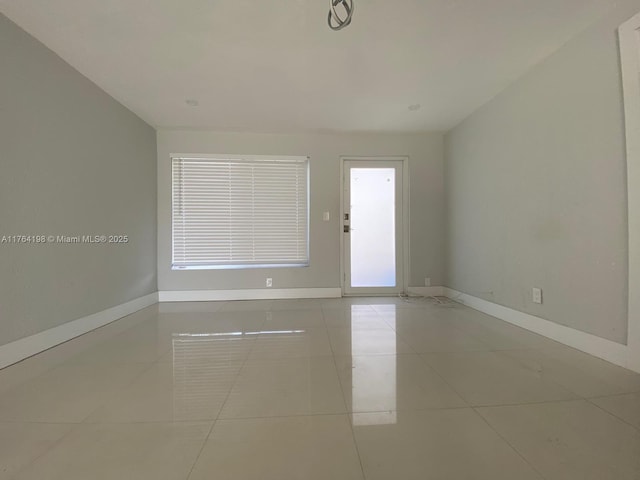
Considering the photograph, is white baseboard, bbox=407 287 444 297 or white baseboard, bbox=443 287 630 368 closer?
white baseboard, bbox=443 287 630 368

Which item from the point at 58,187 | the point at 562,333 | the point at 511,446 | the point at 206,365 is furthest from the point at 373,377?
the point at 58,187

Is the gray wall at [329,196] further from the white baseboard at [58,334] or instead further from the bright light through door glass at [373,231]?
the white baseboard at [58,334]

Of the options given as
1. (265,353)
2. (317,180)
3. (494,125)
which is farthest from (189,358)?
(494,125)

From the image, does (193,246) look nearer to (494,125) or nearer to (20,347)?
(20,347)

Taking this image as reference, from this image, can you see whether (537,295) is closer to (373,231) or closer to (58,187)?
(373,231)

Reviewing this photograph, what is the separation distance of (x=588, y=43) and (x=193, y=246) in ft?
13.5

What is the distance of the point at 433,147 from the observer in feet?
12.1

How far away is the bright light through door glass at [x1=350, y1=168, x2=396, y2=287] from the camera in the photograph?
12.2 feet

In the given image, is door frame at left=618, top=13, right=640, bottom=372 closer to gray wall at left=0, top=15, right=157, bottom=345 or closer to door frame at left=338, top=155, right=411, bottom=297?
door frame at left=338, top=155, right=411, bottom=297

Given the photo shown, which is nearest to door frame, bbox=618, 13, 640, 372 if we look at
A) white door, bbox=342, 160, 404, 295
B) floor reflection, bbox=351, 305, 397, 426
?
floor reflection, bbox=351, 305, 397, 426

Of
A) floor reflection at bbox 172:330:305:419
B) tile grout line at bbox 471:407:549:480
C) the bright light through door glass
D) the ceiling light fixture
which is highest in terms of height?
the ceiling light fixture

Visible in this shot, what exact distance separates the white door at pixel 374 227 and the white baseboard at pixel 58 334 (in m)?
2.60

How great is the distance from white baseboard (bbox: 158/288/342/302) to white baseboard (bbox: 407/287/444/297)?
1.00 metres

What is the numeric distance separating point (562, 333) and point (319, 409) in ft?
6.46
